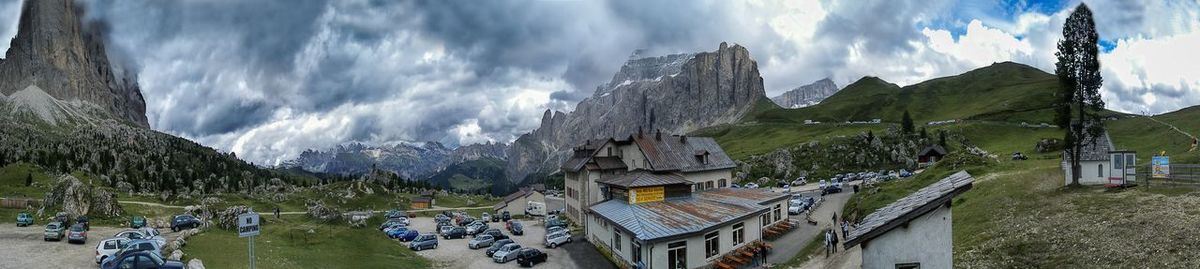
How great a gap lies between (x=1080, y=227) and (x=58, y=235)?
68112mm

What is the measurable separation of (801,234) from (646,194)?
55.4 feet

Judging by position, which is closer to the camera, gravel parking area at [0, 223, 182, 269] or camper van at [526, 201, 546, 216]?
gravel parking area at [0, 223, 182, 269]

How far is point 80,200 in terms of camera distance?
58.8 metres

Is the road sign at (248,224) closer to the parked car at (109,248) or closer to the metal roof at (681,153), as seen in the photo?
the parked car at (109,248)

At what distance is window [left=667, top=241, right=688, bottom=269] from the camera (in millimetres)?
44531

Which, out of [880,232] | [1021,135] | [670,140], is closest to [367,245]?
[670,140]

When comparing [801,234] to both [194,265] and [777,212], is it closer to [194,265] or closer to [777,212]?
[777,212]

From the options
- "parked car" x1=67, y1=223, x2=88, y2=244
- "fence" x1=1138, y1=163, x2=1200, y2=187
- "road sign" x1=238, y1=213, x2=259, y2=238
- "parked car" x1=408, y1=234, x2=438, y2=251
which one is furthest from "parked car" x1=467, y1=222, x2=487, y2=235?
"fence" x1=1138, y1=163, x2=1200, y2=187

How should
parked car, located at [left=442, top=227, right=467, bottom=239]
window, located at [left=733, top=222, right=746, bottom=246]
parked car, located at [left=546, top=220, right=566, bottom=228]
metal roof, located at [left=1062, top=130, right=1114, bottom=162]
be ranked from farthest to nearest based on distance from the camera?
parked car, located at [left=546, top=220, right=566, bottom=228] → parked car, located at [left=442, top=227, right=467, bottom=239] → window, located at [left=733, top=222, right=746, bottom=246] → metal roof, located at [left=1062, top=130, right=1114, bottom=162]

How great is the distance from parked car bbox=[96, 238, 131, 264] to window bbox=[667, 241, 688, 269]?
35.3 metres

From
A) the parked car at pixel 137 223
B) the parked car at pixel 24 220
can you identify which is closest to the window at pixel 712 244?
the parked car at pixel 137 223

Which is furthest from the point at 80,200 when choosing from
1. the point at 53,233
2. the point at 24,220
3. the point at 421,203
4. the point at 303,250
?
the point at 421,203

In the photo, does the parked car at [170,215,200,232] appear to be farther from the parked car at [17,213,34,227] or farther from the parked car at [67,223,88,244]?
the parked car at [67,223,88,244]

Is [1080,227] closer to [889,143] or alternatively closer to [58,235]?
[58,235]
